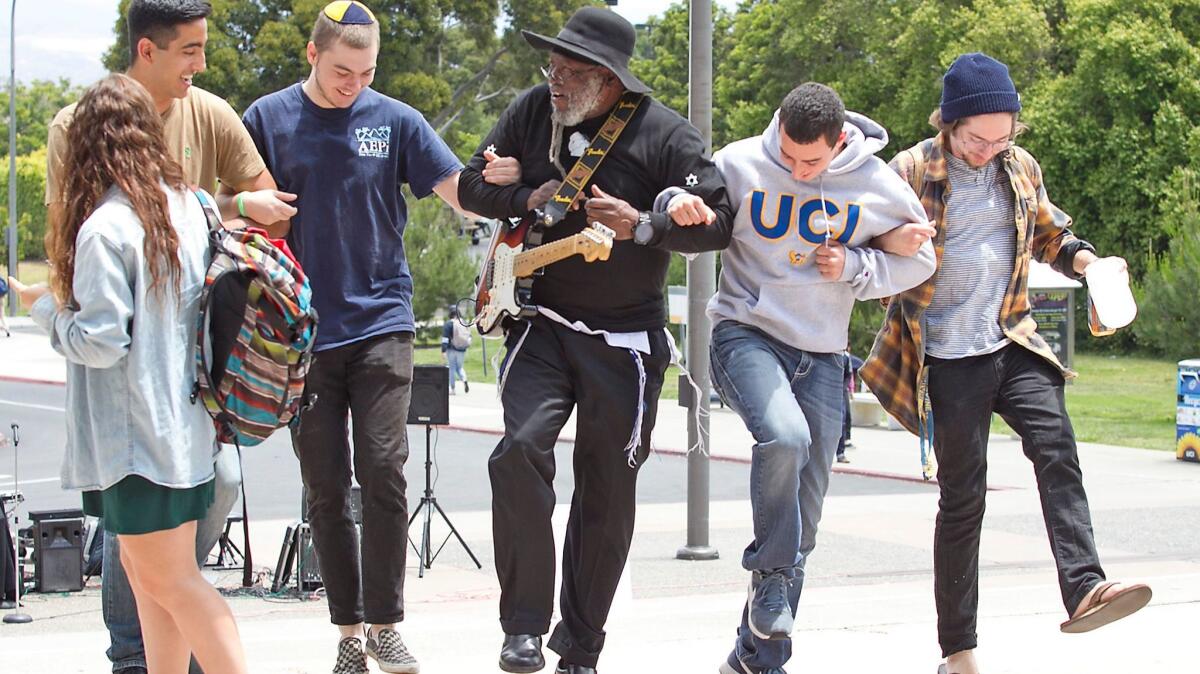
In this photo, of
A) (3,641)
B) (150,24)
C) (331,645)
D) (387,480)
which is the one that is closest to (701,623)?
(331,645)

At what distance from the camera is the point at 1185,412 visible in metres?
17.3

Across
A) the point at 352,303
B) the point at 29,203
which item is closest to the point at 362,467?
the point at 352,303

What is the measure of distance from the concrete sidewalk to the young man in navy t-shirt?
51cm

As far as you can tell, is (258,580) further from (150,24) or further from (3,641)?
(150,24)

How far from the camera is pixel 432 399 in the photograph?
1028cm

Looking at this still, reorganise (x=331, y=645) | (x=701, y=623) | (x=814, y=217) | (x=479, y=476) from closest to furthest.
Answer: (x=814, y=217), (x=331, y=645), (x=701, y=623), (x=479, y=476)

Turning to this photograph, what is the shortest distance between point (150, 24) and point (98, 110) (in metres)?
0.54

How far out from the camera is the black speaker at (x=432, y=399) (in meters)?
10.2

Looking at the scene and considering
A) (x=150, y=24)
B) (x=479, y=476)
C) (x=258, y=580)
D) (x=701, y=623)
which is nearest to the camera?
(x=150, y=24)

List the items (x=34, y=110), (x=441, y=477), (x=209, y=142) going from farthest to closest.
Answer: (x=34, y=110), (x=441, y=477), (x=209, y=142)

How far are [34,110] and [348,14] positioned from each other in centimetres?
9748

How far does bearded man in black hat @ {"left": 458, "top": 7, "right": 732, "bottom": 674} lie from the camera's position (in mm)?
4906

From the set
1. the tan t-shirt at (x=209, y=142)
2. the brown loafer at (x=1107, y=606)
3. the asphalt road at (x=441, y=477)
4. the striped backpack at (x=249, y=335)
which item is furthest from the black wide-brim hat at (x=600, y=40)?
the asphalt road at (x=441, y=477)

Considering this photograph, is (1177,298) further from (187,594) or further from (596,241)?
(187,594)
